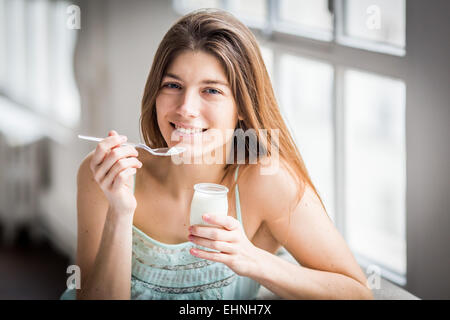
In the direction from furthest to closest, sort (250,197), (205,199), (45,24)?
(45,24), (250,197), (205,199)

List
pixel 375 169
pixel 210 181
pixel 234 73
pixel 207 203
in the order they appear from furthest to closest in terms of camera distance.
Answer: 1. pixel 375 169
2. pixel 210 181
3. pixel 234 73
4. pixel 207 203

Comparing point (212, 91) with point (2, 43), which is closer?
point (212, 91)

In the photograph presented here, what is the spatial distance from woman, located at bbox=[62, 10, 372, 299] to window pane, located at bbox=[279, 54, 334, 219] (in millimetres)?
103

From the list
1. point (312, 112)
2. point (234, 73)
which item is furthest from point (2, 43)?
point (312, 112)

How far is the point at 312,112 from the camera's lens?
1.39 m

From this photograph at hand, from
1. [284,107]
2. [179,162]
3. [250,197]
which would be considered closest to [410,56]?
[284,107]

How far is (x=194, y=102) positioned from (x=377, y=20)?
0.55 meters

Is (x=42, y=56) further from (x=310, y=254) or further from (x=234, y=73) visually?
(x=310, y=254)

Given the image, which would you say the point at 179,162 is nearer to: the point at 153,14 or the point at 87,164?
the point at 87,164

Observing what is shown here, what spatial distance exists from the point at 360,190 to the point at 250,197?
0.37 metres

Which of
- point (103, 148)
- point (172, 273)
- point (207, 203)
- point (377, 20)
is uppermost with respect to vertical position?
point (377, 20)

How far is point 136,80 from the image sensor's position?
1.28 meters

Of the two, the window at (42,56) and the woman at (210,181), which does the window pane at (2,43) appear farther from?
the woman at (210,181)

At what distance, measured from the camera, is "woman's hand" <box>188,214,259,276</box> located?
1.01 meters
